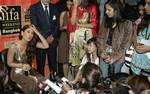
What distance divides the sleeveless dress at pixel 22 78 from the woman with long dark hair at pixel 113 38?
980 mm

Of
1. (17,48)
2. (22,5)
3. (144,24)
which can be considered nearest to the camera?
(144,24)

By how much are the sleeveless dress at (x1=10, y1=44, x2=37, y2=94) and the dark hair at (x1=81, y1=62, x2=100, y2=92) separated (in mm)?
976

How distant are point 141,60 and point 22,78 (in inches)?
59.3

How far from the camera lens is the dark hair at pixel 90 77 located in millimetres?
3674

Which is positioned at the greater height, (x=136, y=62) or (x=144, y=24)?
(x=144, y=24)

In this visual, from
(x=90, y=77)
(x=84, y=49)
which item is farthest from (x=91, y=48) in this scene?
(x=90, y=77)

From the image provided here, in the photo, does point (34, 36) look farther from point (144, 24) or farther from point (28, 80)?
point (144, 24)

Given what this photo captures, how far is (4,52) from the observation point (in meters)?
4.60

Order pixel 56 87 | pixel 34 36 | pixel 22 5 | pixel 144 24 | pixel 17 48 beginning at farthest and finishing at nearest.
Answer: pixel 22 5 → pixel 34 36 → pixel 17 48 → pixel 144 24 → pixel 56 87

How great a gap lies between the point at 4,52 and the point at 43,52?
1.03 meters

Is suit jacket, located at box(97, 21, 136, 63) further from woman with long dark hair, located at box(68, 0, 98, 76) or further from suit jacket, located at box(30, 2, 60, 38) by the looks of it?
suit jacket, located at box(30, 2, 60, 38)

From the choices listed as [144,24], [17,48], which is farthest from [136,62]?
[17,48]

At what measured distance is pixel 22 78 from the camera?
4.59m

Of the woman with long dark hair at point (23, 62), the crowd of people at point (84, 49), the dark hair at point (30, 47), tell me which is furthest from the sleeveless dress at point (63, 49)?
the woman with long dark hair at point (23, 62)
